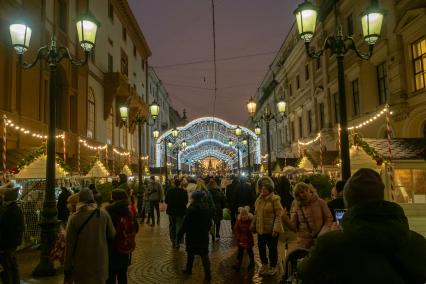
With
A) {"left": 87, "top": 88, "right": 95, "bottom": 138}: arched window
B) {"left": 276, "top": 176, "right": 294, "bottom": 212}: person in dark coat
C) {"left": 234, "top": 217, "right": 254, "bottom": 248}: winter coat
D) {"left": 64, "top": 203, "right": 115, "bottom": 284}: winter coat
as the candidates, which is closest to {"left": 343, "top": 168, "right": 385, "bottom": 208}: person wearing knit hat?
{"left": 64, "top": 203, "right": 115, "bottom": 284}: winter coat

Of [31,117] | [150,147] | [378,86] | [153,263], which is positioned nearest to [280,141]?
[150,147]

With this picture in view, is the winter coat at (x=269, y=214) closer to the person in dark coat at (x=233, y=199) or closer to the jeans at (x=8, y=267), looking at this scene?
the jeans at (x=8, y=267)

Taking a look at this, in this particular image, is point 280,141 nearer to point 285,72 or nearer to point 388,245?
point 285,72

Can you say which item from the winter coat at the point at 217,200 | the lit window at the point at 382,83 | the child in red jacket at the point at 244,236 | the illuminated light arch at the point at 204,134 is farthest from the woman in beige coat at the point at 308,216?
the illuminated light arch at the point at 204,134

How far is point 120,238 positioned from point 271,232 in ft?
9.86

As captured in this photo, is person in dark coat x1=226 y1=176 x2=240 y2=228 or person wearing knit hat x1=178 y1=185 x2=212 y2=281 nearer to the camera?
person wearing knit hat x1=178 y1=185 x2=212 y2=281

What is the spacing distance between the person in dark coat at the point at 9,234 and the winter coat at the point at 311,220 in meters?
4.47

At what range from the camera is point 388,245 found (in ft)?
7.13

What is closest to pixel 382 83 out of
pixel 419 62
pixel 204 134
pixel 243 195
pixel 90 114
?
pixel 419 62

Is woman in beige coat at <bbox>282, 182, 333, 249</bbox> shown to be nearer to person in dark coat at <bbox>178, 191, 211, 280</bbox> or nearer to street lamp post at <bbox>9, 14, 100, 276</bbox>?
person in dark coat at <bbox>178, 191, 211, 280</bbox>

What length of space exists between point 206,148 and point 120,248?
6560 centimetres

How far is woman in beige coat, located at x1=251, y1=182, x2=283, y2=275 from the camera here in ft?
25.0

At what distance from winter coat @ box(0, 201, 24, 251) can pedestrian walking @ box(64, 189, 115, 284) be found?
161cm

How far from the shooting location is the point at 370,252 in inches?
86.8
